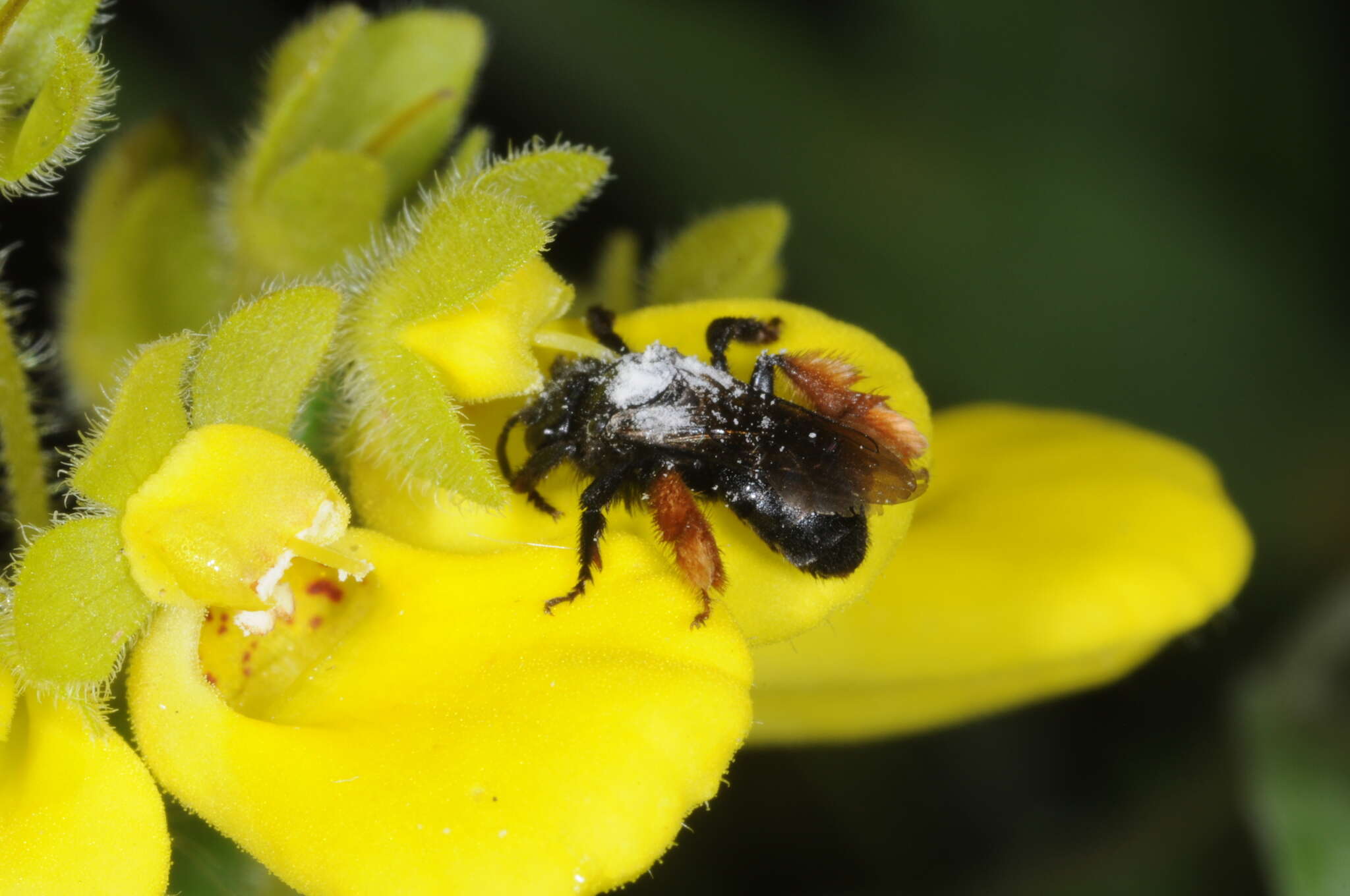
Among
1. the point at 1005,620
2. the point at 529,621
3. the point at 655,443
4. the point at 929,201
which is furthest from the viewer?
the point at 929,201

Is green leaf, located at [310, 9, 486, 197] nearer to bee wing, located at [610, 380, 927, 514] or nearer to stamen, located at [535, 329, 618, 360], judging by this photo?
stamen, located at [535, 329, 618, 360]

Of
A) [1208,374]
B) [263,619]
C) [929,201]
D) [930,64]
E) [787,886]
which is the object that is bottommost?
[787,886]

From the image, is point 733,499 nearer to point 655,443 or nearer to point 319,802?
point 655,443

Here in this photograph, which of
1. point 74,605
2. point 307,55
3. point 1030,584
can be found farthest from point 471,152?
point 1030,584

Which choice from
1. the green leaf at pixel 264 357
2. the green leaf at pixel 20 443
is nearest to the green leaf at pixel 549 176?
the green leaf at pixel 264 357

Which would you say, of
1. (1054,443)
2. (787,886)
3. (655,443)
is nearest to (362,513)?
(655,443)

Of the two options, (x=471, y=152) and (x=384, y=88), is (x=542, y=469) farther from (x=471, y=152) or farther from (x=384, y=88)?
(x=384, y=88)
